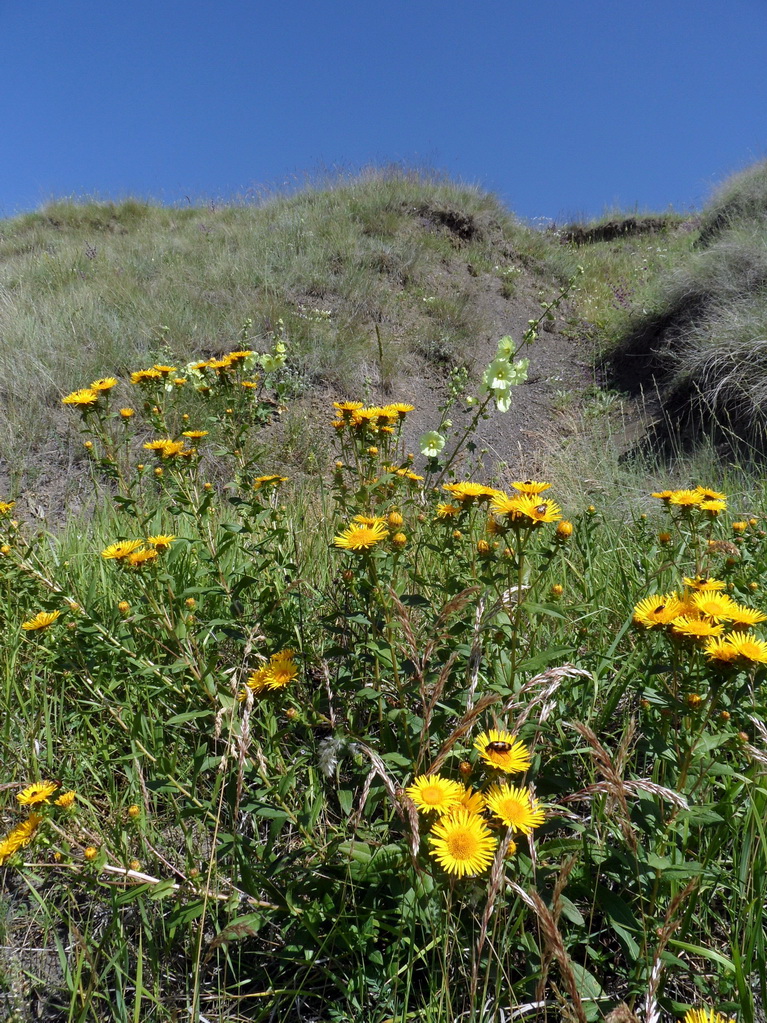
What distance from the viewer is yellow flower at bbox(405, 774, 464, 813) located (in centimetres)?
95

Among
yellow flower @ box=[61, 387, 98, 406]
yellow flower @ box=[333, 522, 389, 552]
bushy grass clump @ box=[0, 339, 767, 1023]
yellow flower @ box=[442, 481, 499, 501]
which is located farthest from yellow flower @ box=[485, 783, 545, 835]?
yellow flower @ box=[61, 387, 98, 406]

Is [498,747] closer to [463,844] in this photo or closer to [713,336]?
[463,844]

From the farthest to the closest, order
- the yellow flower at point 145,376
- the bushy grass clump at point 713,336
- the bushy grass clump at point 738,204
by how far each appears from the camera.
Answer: the bushy grass clump at point 738,204 < the bushy grass clump at point 713,336 < the yellow flower at point 145,376

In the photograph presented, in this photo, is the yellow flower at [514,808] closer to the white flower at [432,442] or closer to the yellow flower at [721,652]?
the yellow flower at [721,652]

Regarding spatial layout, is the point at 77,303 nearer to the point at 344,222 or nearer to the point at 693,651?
the point at 344,222

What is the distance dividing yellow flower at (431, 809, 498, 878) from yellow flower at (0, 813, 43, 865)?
82 centimetres

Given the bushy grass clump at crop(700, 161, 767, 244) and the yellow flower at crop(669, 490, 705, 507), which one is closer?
the yellow flower at crop(669, 490, 705, 507)

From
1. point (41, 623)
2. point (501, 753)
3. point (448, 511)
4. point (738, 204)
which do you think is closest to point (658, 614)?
point (501, 753)

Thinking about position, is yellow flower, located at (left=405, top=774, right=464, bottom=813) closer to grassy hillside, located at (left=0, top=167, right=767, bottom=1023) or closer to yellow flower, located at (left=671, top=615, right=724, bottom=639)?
grassy hillside, located at (left=0, top=167, right=767, bottom=1023)

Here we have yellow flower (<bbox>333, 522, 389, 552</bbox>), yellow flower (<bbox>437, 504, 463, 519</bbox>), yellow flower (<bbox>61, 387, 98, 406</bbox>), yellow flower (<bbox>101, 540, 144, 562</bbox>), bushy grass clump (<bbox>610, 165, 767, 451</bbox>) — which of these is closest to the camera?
yellow flower (<bbox>333, 522, 389, 552</bbox>)

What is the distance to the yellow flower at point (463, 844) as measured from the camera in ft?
2.95

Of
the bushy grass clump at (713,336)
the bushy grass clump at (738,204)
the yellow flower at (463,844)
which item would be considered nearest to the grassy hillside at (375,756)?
the yellow flower at (463,844)

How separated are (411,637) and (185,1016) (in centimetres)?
90

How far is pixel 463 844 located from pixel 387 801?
0.51m
